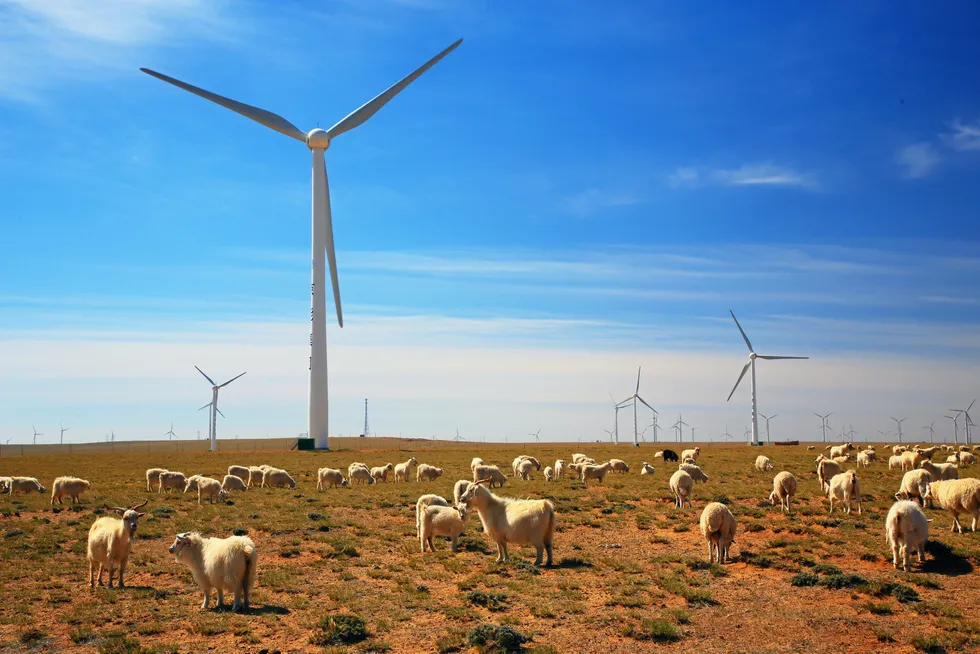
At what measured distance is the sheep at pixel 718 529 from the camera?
17.6 meters

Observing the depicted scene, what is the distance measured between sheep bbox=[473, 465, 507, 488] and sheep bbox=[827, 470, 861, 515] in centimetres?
1532

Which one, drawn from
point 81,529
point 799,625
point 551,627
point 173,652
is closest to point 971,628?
point 799,625

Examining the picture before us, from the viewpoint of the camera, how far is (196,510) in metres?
27.8

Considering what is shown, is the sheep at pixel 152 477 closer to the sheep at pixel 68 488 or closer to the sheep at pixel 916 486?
the sheep at pixel 68 488

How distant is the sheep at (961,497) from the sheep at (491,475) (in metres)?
19.4

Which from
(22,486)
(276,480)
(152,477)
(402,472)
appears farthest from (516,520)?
(22,486)

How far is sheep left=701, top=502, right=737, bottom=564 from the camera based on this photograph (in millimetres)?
17625

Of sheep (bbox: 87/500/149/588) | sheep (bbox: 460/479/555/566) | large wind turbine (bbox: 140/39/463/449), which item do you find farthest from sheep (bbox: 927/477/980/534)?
large wind turbine (bbox: 140/39/463/449)

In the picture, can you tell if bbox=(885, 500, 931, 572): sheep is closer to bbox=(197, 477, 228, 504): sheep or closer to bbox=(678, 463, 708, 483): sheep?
bbox=(678, 463, 708, 483): sheep

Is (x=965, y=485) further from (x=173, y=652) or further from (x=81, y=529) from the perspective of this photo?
(x=81, y=529)

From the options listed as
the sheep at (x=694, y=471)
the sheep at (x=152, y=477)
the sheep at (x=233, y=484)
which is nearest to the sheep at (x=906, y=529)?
the sheep at (x=694, y=471)

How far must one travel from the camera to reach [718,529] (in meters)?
17.7

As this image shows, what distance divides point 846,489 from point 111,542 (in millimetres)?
21571

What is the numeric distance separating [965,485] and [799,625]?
34.4 ft
